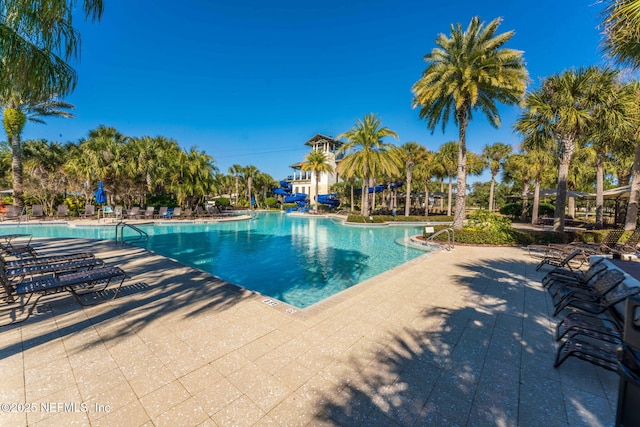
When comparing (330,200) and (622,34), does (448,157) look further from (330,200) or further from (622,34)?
(622,34)

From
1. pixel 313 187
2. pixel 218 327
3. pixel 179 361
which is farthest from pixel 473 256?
pixel 313 187

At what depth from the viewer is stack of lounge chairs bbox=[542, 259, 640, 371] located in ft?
9.95

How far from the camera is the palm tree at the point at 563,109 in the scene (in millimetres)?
11031

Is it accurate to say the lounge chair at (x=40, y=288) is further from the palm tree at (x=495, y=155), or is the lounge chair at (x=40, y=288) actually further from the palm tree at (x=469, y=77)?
the palm tree at (x=495, y=155)

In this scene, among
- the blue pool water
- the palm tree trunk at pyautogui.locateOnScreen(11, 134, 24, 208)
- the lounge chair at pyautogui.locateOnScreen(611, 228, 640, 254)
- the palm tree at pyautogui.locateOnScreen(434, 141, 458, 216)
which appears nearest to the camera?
Answer: the blue pool water

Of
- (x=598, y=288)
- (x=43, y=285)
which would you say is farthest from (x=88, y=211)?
(x=598, y=288)

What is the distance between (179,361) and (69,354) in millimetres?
1433

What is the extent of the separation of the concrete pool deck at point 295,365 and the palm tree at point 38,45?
3747 millimetres

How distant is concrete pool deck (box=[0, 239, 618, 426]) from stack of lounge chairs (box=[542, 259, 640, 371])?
0.59 ft

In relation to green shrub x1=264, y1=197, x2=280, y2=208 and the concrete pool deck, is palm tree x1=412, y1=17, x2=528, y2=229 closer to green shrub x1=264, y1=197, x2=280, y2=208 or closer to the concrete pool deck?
the concrete pool deck

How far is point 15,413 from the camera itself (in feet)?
7.60

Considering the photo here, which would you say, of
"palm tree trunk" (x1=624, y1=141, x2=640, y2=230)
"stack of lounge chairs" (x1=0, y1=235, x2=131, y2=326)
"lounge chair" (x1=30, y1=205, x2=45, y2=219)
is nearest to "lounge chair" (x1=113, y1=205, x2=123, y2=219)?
"lounge chair" (x1=30, y1=205, x2=45, y2=219)

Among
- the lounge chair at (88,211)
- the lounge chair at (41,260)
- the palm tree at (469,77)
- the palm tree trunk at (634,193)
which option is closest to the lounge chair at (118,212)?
the lounge chair at (88,211)

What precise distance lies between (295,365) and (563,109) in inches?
599
